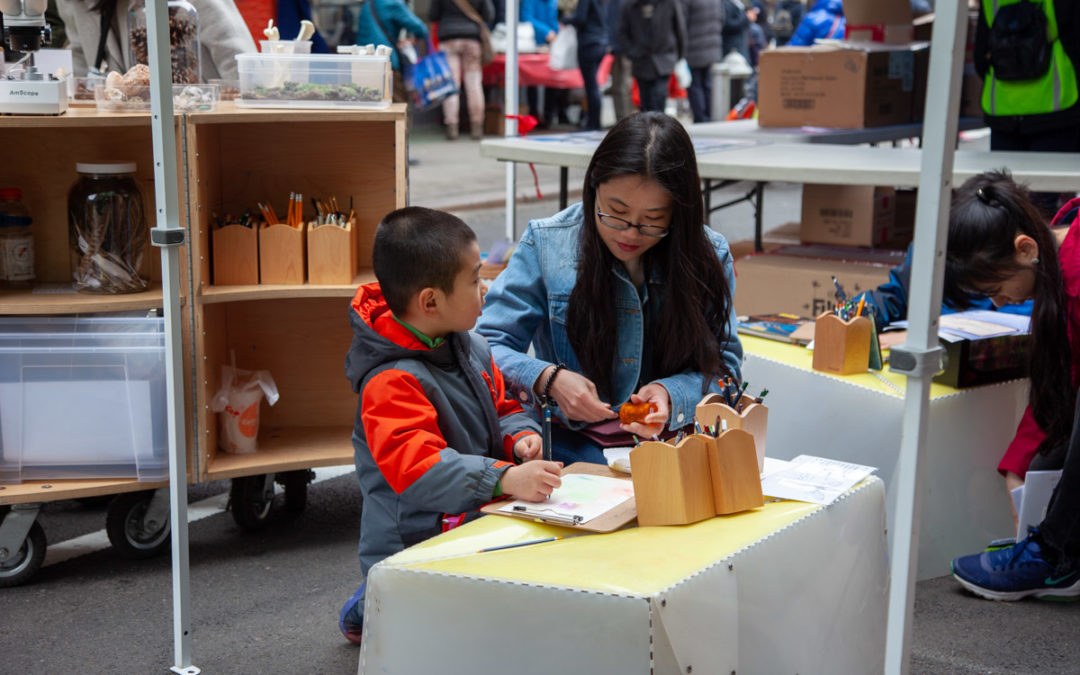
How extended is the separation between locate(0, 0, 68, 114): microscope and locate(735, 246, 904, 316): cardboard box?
2.85 meters

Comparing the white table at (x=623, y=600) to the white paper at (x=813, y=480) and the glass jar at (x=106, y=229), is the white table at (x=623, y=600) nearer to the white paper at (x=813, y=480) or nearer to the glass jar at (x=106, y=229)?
the white paper at (x=813, y=480)

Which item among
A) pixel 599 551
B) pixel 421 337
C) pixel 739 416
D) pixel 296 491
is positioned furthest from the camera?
pixel 296 491

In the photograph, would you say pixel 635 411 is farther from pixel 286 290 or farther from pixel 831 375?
pixel 286 290

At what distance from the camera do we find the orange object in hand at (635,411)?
2.40 metres

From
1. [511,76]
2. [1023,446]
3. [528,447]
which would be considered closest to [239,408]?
[528,447]

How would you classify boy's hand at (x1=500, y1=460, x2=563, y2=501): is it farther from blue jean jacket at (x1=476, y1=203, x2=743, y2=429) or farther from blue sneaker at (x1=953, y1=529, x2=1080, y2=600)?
blue sneaker at (x1=953, y1=529, x2=1080, y2=600)

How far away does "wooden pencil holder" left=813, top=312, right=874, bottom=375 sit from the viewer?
3115 mm

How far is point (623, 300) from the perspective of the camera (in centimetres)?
262

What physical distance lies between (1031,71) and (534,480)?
3880mm

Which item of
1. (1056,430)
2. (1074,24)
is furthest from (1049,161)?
(1056,430)

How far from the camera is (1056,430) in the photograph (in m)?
3.01

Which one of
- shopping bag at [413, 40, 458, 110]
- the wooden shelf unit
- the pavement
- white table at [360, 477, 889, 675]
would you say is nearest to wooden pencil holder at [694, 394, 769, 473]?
white table at [360, 477, 889, 675]

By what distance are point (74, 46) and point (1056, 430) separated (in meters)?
3.29

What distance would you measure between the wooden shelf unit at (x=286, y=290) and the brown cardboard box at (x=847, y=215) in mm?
2482
